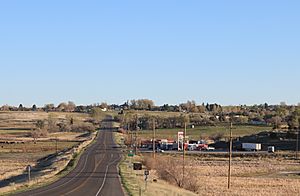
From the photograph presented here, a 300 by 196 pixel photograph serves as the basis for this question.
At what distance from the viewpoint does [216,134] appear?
185125 mm

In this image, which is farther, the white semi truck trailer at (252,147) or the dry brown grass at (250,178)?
the white semi truck trailer at (252,147)

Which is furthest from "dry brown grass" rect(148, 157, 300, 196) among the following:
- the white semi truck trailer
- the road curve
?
the white semi truck trailer

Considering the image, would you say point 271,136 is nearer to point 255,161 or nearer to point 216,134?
point 216,134

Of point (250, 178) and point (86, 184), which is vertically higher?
point (86, 184)

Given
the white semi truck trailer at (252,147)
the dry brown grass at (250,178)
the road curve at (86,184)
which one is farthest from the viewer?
the white semi truck trailer at (252,147)

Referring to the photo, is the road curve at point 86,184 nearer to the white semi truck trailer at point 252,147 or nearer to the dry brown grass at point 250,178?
the dry brown grass at point 250,178

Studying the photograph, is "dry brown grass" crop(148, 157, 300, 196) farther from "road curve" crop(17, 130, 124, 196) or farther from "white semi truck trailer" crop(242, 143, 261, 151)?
"white semi truck trailer" crop(242, 143, 261, 151)

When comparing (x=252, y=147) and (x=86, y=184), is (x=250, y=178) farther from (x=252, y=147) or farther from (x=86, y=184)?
(x=252, y=147)

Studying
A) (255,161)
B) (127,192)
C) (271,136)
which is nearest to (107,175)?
(127,192)

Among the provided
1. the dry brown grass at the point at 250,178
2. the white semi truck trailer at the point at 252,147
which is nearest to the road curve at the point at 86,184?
the dry brown grass at the point at 250,178

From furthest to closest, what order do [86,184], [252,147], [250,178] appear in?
[252,147]
[250,178]
[86,184]

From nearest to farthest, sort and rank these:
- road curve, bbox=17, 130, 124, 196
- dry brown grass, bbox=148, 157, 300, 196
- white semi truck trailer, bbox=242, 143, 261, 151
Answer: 1. road curve, bbox=17, 130, 124, 196
2. dry brown grass, bbox=148, 157, 300, 196
3. white semi truck trailer, bbox=242, 143, 261, 151

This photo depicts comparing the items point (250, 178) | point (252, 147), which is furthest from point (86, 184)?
point (252, 147)

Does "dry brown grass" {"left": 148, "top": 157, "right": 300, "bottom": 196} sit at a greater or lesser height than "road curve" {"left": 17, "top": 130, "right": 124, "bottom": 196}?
lesser
